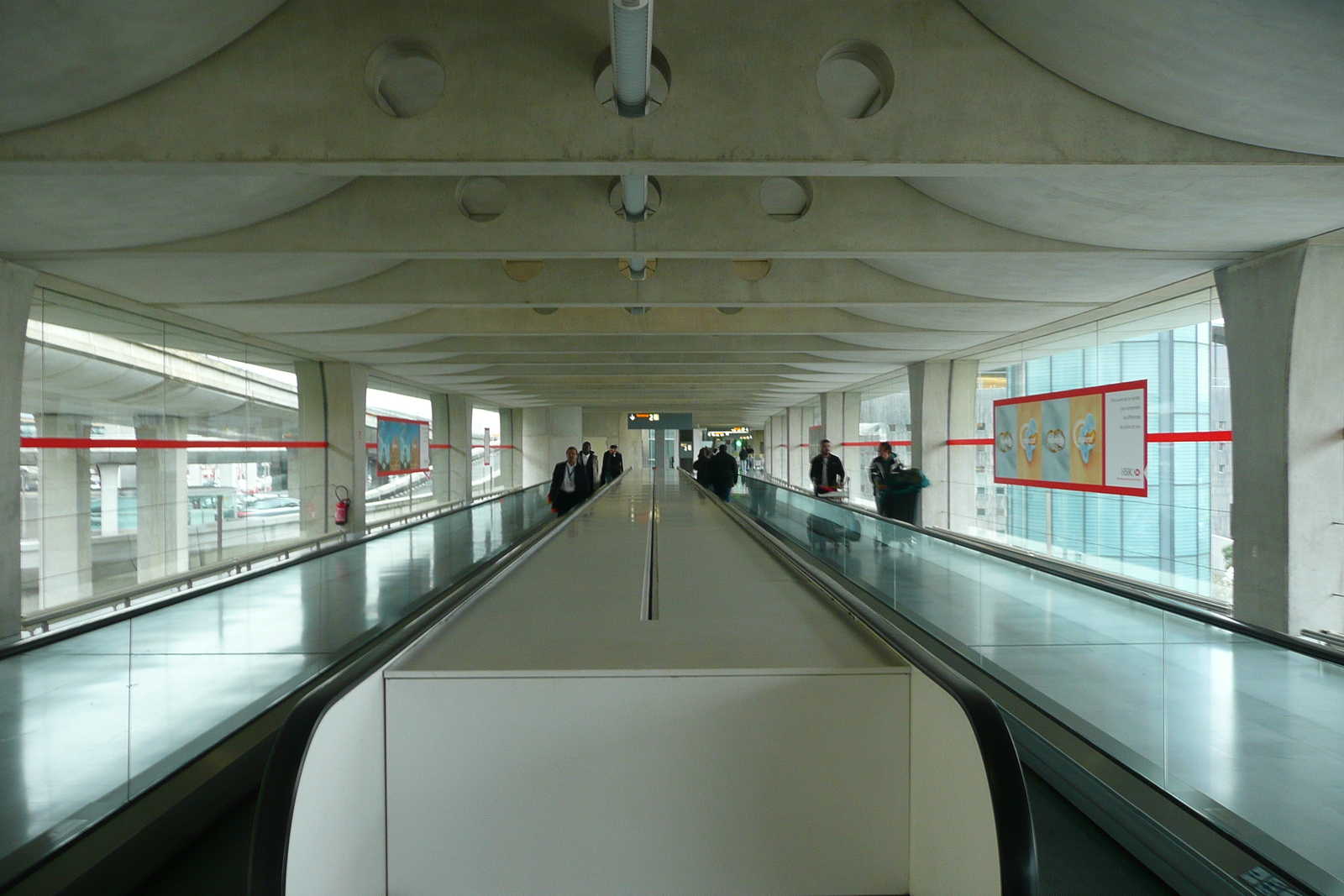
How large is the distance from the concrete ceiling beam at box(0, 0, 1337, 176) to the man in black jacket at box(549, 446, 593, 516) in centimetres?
871

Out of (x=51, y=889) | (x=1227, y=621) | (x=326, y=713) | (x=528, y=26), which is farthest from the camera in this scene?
(x=528, y=26)

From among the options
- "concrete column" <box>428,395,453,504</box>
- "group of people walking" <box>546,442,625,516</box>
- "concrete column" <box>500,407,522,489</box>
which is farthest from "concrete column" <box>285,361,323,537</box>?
"concrete column" <box>500,407,522,489</box>

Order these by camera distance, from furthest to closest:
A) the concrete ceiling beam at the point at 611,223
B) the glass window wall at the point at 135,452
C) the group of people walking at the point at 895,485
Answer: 1. the group of people walking at the point at 895,485
2. the glass window wall at the point at 135,452
3. the concrete ceiling beam at the point at 611,223

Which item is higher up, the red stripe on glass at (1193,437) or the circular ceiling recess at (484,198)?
the circular ceiling recess at (484,198)

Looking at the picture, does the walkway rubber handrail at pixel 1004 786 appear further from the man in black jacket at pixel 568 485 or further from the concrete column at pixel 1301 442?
the man in black jacket at pixel 568 485

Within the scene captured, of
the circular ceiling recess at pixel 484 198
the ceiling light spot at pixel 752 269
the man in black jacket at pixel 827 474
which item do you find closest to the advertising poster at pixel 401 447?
the man in black jacket at pixel 827 474

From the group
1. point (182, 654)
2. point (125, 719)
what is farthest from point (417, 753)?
point (182, 654)

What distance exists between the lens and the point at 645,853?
271cm

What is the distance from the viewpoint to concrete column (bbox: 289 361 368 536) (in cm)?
1888

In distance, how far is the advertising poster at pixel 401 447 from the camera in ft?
73.5

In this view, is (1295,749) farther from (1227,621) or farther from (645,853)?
(645,853)

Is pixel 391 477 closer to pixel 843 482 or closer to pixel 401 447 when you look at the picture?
pixel 401 447

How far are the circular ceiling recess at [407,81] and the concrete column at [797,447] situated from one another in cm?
3385

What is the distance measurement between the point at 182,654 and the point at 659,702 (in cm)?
375
